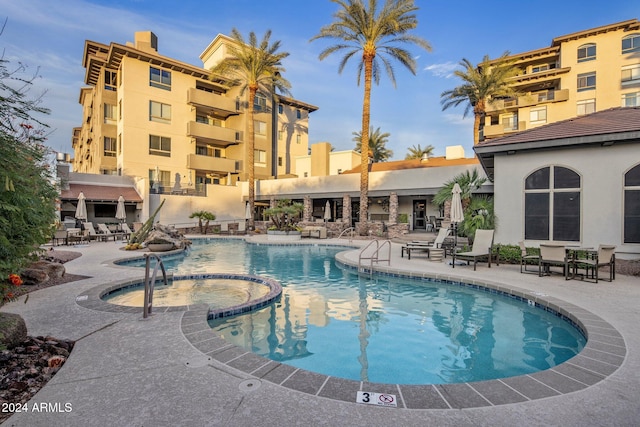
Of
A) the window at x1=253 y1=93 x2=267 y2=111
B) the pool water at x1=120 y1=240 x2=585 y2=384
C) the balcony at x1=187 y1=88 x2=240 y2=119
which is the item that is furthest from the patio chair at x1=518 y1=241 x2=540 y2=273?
the window at x1=253 y1=93 x2=267 y2=111

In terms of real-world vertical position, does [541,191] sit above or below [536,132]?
below

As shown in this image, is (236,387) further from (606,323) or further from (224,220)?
(224,220)

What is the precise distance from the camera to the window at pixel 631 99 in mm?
29216

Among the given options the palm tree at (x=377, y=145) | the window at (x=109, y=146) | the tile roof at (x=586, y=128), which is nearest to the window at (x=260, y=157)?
the window at (x=109, y=146)

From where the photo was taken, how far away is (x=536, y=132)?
11.7 meters

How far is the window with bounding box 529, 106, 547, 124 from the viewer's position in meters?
32.9

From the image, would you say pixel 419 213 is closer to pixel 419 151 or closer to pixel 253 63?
pixel 253 63

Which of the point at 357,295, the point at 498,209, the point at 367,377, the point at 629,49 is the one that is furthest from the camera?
the point at 629,49

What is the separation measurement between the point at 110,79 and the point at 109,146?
6235 millimetres

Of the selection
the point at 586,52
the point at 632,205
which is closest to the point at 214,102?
the point at 632,205

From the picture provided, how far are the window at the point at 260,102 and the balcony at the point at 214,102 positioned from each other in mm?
2941

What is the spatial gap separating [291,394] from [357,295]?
556 cm

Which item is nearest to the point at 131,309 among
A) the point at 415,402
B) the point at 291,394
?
the point at 291,394

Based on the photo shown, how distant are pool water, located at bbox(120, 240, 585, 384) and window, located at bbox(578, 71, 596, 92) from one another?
34.5 m
